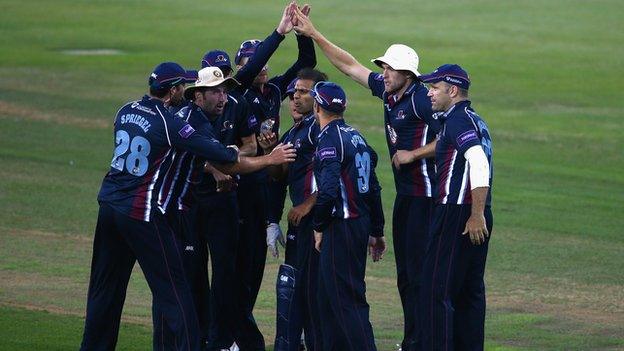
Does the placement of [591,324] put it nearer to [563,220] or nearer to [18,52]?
[563,220]

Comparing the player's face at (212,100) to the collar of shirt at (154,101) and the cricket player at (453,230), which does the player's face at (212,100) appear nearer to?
the collar of shirt at (154,101)

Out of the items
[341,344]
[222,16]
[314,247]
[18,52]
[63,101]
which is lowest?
[341,344]

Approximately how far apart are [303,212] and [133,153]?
5.27 feet

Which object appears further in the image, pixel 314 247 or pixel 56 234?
pixel 56 234

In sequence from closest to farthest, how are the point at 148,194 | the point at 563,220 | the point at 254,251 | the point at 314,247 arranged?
the point at 148,194
the point at 314,247
the point at 254,251
the point at 563,220

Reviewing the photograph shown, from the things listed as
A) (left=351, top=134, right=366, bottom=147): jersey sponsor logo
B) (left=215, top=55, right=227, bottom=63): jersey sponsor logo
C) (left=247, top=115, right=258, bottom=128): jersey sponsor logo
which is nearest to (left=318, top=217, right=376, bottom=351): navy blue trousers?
(left=351, top=134, right=366, bottom=147): jersey sponsor logo

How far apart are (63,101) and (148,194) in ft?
61.3

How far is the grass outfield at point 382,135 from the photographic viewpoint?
44.6 feet

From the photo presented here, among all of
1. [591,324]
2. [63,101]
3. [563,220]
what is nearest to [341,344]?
[591,324]

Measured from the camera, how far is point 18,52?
1442 inches

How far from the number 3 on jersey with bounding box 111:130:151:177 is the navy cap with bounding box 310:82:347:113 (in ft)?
4.82

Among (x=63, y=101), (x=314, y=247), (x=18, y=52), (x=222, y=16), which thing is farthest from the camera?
(x=222, y=16)

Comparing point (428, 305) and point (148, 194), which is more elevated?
point (148, 194)

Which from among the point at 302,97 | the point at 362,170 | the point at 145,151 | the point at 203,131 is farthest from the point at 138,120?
the point at 362,170
